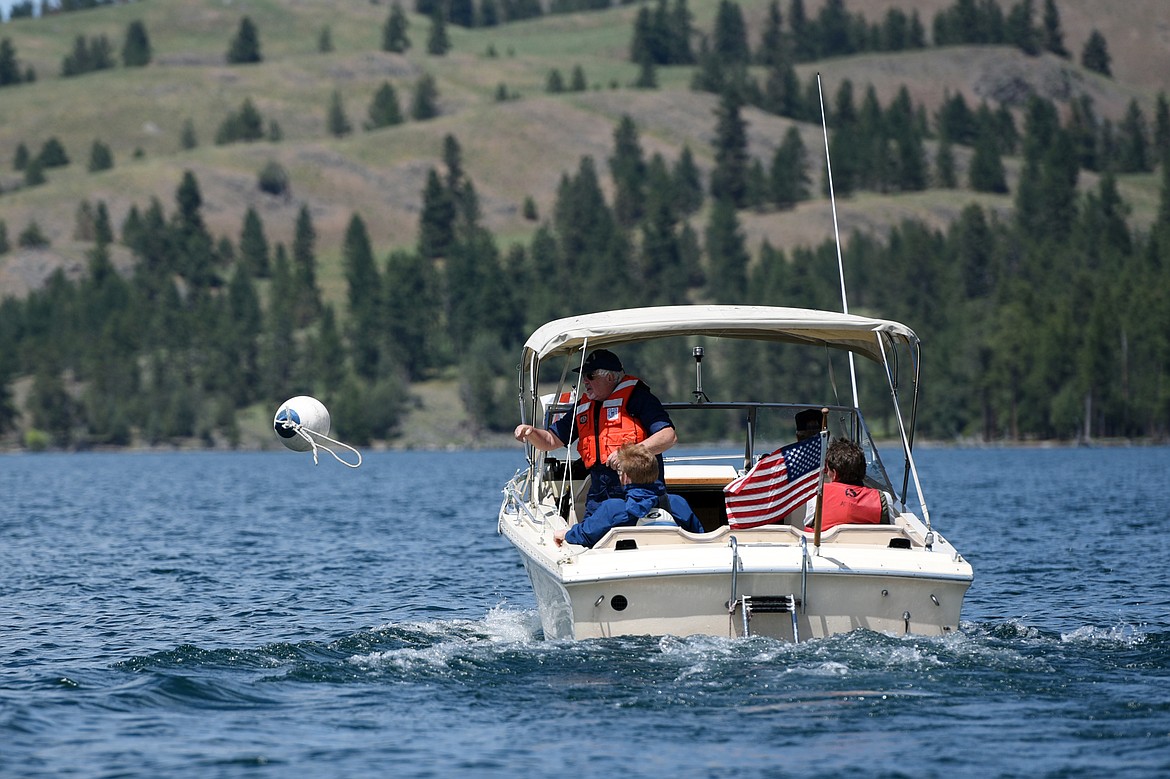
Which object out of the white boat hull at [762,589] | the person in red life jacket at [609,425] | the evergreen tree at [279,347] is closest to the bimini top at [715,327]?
the person in red life jacket at [609,425]

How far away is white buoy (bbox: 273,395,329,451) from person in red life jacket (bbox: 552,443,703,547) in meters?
4.61

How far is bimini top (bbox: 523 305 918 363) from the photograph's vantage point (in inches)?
528

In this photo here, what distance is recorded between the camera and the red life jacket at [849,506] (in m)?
13.0

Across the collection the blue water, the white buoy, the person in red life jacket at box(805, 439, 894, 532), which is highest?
the white buoy

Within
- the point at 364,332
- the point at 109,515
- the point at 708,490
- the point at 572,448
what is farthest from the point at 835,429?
the point at 364,332

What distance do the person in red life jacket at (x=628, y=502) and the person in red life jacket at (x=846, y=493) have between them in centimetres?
125

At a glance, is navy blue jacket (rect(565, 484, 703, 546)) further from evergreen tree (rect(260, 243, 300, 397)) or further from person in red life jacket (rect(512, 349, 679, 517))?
evergreen tree (rect(260, 243, 300, 397))

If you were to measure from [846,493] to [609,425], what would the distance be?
6.46ft

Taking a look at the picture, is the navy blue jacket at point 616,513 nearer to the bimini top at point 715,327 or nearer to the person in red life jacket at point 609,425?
the person in red life jacket at point 609,425

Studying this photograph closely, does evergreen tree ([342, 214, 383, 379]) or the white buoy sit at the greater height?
the white buoy

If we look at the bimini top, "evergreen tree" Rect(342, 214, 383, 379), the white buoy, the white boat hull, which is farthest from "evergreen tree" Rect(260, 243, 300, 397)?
the white boat hull

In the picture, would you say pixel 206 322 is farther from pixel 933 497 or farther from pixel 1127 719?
pixel 1127 719

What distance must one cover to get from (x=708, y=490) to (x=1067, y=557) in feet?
35.7

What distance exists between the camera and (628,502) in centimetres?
1255
